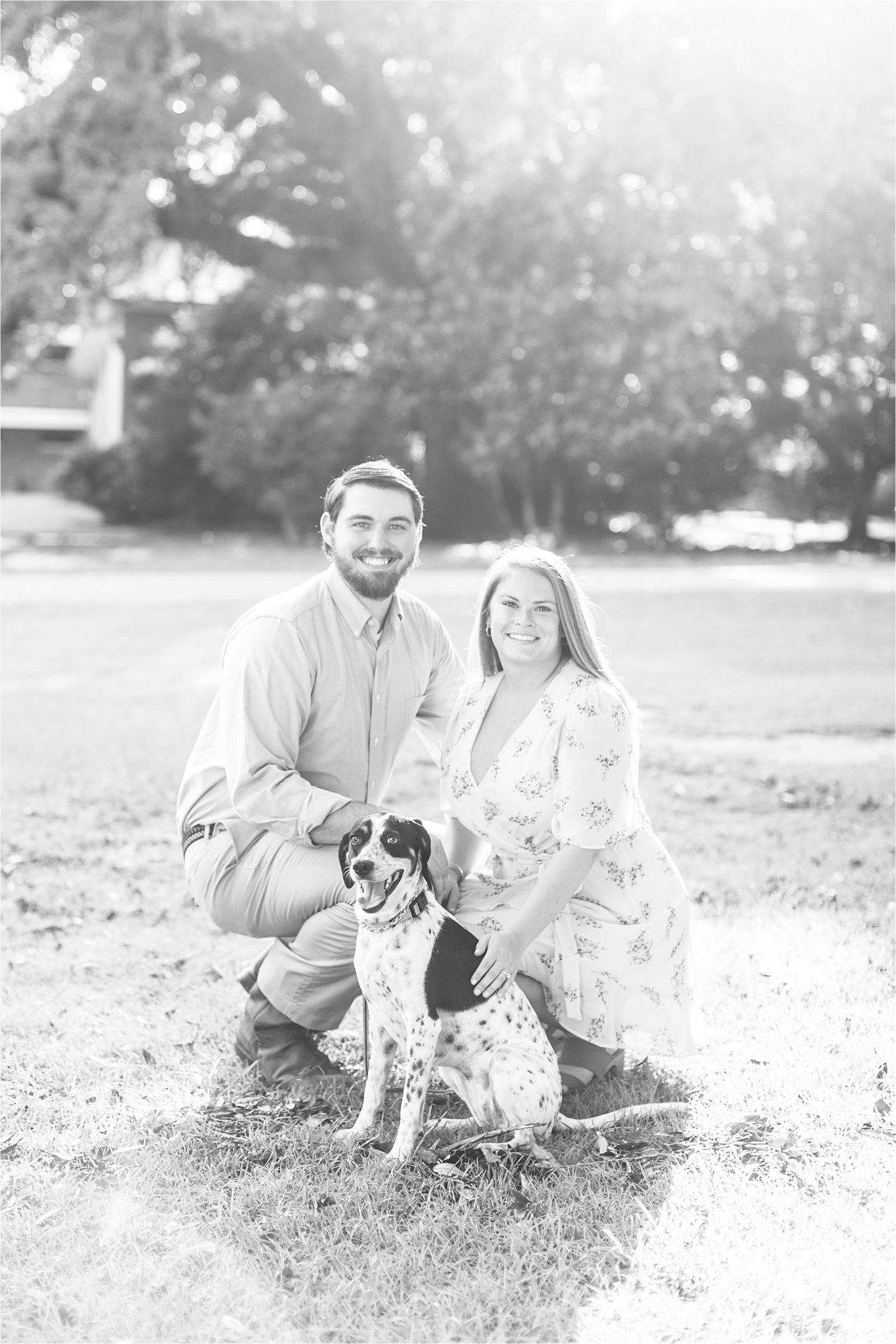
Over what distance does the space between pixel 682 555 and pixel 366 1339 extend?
71.8ft

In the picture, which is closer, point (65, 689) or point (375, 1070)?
point (375, 1070)

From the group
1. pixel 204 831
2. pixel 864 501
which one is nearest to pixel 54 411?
pixel 864 501

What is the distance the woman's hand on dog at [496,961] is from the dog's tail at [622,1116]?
1.43 ft

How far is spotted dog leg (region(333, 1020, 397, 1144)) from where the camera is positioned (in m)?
3.44

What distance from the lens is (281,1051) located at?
3945mm

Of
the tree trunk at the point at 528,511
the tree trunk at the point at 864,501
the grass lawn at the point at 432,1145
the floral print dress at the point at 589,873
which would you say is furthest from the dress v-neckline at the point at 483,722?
the tree trunk at the point at 864,501

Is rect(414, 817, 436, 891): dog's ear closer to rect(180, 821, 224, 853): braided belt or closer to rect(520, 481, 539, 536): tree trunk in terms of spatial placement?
rect(180, 821, 224, 853): braided belt

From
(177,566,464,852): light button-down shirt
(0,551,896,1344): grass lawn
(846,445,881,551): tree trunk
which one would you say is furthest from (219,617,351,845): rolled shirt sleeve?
(846,445,881,551): tree trunk

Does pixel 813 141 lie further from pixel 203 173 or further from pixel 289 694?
pixel 289 694

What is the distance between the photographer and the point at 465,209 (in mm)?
21016

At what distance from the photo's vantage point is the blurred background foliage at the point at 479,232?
1956 cm

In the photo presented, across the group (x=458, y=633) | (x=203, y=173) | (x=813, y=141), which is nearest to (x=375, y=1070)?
(x=458, y=633)

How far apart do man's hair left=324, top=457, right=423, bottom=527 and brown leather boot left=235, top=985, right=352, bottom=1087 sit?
1.53 metres

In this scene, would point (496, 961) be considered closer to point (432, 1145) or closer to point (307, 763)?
point (432, 1145)
